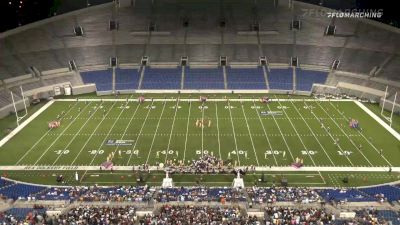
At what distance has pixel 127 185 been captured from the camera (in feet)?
98.1

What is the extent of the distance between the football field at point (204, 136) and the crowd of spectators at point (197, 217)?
10284mm

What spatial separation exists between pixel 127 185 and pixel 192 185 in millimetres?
4252

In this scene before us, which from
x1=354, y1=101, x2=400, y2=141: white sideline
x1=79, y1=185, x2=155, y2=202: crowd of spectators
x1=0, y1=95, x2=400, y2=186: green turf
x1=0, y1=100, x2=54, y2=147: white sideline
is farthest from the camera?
x1=354, y1=101, x2=400, y2=141: white sideline

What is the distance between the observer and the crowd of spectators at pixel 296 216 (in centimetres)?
2180

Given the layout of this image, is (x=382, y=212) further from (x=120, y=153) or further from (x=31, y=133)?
(x=31, y=133)

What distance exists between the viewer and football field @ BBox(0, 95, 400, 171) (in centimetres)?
3425

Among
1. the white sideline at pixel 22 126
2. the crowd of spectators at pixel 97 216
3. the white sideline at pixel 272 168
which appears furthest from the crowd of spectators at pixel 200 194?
the white sideline at pixel 22 126

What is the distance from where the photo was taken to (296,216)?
2205 cm

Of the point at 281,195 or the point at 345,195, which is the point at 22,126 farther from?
the point at 345,195

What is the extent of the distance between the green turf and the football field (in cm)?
8

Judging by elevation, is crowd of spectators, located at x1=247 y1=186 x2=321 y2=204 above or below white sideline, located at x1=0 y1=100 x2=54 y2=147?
below

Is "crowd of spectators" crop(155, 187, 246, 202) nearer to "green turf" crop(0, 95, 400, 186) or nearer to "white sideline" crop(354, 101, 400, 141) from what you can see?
"green turf" crop(0, 95, 400, 186)

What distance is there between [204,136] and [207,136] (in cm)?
26

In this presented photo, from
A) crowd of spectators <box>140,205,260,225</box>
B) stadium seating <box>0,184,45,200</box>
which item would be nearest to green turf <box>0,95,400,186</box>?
stadium seating <box>0,184,45,200</box>
